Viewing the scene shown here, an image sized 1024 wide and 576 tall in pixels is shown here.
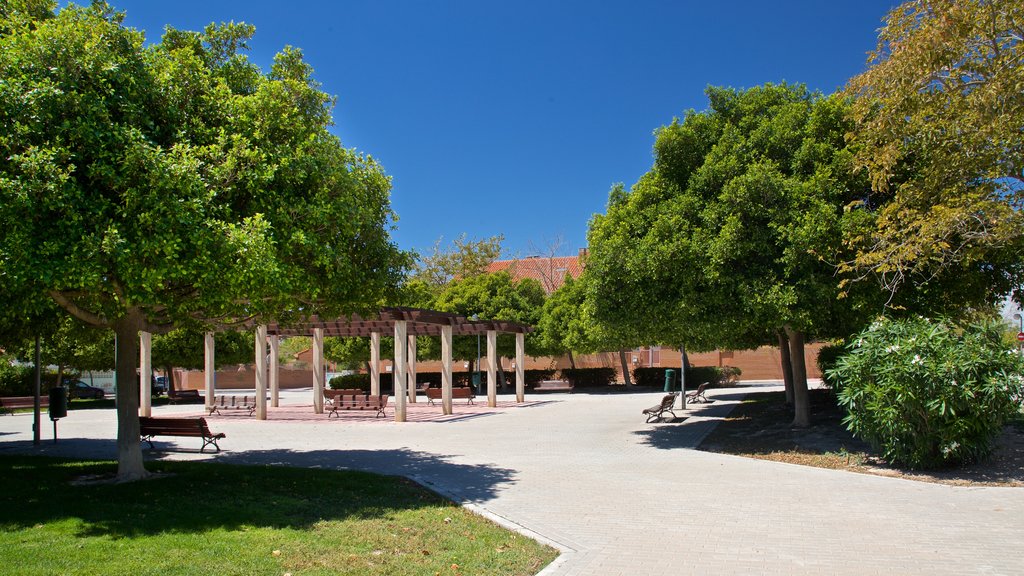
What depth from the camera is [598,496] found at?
9.47 metres

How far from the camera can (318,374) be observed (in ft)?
88.0

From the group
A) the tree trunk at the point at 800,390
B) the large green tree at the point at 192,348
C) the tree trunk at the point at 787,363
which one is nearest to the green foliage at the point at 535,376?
the large green tree at the point at 192,348

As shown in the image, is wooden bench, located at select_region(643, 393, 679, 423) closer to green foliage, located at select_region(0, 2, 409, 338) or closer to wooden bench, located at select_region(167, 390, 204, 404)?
green foliage, located at select_region(0, 2, 409, 338)

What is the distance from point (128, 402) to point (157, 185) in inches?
167

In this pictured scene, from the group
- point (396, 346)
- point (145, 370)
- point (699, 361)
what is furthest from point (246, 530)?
point (699, 361)

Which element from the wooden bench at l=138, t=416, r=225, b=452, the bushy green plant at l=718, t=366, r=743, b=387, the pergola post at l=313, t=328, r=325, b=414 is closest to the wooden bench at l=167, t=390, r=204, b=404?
the pergola post at l=313, t=328, r=325, b=414

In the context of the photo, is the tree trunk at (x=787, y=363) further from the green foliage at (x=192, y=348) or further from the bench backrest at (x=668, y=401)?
the green foliage at (x=192, y=348)

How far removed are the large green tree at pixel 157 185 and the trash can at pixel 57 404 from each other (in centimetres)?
669

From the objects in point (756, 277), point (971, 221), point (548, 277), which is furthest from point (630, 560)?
point (548, 277)

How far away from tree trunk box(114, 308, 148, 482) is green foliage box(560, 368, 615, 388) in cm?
3273

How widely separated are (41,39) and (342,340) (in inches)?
1239

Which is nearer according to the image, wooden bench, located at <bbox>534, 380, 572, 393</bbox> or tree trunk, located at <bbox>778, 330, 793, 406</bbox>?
tree trunk, located at <bbox>778, 330, 793, 406</bbox>

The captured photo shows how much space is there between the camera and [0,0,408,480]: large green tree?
7238 millimetres

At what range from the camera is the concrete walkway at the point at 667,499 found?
649cm
